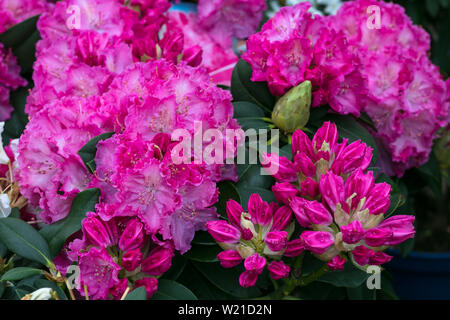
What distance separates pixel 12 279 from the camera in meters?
0.67

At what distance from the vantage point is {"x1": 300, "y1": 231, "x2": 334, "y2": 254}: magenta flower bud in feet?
2.08

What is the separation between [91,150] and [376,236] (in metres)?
0.39

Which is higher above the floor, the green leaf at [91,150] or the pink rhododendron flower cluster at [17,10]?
the pink rhododendron flower cluster at [17,10]

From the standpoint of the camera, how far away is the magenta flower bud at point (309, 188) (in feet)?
2.21

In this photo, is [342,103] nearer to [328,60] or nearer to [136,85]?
[328,60]

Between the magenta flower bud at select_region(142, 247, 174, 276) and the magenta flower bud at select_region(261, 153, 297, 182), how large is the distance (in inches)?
7.1

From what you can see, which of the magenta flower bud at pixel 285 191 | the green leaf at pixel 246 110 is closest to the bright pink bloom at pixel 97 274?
the magenta flower bud at pixel 285 191

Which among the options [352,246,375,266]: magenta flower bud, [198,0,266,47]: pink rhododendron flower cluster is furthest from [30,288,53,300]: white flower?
[198,0,266,47]: pink rhododendron flower cluster

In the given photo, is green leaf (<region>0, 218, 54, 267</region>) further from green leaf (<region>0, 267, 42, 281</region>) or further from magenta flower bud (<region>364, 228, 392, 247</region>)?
magenta flower bud (<region>364, 228, 392, 247</region>)

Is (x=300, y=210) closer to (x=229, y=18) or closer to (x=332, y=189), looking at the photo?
(x=332, y=189)

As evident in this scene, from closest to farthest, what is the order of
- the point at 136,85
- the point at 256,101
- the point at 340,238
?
the point at 340,238
the point at 136,85
the point at 256,101

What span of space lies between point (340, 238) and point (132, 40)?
0.52 m

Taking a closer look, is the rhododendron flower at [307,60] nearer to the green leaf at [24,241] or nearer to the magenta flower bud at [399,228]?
the magenta flower bud at [399,228]
